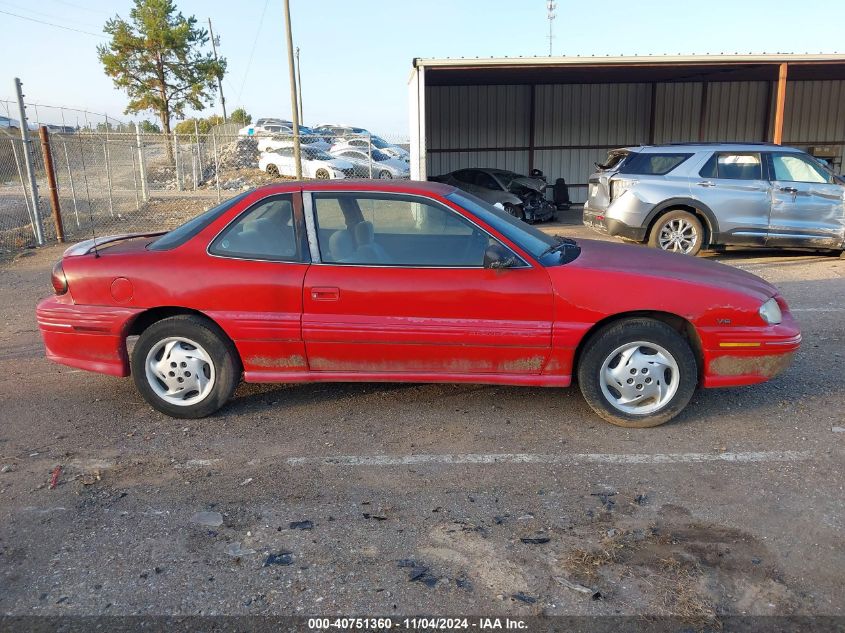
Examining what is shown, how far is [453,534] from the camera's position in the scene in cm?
313

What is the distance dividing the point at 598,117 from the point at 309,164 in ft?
32.4

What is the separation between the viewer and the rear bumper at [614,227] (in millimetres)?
10125

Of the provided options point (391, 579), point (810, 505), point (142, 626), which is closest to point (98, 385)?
point (142, 626)

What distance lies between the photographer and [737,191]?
996 cm

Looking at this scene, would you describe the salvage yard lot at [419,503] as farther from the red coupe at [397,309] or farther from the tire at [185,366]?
the red coupe at [397,309]

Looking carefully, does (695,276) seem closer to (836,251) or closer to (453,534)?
(453,534)

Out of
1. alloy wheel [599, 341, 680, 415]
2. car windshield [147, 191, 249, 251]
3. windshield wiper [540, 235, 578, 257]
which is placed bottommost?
alloy wheel [599, 341, 680, 415]

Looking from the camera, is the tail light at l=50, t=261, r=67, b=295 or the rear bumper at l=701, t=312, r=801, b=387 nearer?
the rear bumper at l=701, t=312, r=801, b=387

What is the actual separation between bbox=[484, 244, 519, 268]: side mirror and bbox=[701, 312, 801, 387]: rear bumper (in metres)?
1.26

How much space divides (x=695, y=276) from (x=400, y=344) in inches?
74.4

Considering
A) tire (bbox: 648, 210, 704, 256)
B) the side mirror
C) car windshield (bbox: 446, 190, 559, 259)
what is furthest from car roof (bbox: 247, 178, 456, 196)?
tire (bbox: 648, 210, 704, 256)

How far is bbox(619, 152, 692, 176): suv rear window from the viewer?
10086 millimetres

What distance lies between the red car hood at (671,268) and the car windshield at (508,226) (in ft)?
0.86

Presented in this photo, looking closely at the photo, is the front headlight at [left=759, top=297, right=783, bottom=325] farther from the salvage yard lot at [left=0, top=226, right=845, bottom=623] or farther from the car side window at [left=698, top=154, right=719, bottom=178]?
the car side window at [left=698, top=154, right=719, bottom=178]
